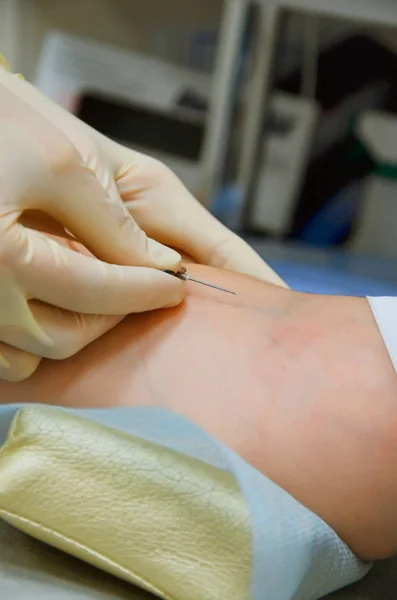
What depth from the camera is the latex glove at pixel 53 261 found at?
588mm

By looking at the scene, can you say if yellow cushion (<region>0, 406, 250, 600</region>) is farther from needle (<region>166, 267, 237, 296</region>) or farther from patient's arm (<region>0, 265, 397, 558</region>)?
needle (<region>166, 267, 237, 296</region>)

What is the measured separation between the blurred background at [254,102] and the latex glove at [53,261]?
1245mm

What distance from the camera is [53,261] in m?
0.59

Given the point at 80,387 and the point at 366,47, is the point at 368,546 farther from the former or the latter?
the point at 366,47

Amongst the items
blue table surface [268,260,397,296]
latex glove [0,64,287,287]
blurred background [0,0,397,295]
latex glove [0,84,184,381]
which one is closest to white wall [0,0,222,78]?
blurred background [0,0,397,295]

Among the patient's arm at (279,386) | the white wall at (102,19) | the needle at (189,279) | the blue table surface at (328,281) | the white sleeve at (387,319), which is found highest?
the white wall at (102,19)

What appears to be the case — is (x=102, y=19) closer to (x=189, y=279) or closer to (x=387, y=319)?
(x=189, y=279)

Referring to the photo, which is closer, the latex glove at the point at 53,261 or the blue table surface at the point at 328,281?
the latex glove at the point at 53,261

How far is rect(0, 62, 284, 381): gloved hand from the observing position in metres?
0.59

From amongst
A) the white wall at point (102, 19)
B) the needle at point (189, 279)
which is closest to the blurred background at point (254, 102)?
the white wall at point (102, 19)

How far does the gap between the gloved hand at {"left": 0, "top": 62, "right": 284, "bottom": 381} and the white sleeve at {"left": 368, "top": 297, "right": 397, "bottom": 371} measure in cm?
20

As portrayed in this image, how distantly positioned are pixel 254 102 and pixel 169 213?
137cm

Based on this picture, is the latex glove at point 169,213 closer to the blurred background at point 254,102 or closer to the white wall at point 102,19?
the blurred background at point 254,102

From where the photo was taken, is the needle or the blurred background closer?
the needle
